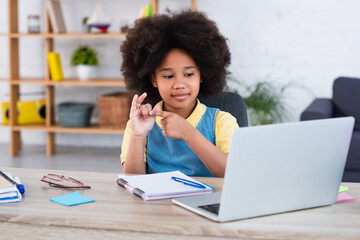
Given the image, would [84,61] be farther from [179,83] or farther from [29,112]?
[179,83]

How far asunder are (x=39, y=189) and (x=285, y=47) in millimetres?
3458

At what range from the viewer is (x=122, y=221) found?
102 cm

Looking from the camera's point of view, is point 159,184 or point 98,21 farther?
point 98,21

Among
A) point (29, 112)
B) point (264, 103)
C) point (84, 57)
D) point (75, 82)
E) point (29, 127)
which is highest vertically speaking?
point (84, 57)

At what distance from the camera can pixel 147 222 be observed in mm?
1013

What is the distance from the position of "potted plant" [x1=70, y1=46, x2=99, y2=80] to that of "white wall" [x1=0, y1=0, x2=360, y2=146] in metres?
0.28

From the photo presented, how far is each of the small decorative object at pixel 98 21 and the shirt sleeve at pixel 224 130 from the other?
279cm

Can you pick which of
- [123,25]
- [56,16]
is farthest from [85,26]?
[123,25]

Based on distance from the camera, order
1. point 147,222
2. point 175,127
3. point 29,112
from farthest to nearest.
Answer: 1. point 29,112
2. point 175,127
3. point 147,222

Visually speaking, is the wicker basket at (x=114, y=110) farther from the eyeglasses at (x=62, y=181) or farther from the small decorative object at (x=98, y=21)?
the eyeglasses at (x=62, y=181)

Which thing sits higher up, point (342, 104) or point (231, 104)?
point (231, 104)

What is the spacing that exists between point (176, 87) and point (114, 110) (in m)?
2.77

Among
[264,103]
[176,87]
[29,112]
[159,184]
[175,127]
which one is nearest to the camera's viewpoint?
[159,184]

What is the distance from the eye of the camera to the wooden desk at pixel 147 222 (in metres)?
0.98
